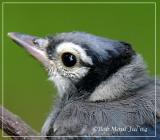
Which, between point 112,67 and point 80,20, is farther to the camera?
point 80,20

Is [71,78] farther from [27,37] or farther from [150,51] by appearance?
[150,51]

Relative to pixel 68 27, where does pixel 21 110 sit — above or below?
below

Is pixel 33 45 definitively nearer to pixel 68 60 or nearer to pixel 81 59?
pixel 68 60

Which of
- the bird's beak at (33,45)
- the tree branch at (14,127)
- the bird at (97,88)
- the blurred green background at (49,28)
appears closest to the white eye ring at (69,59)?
the bird at (97,88)

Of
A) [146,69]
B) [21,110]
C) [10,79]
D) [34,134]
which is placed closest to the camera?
[34,134]

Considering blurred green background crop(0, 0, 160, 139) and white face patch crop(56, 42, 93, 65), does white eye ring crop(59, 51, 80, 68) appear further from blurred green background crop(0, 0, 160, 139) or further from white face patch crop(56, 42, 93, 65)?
blurred green background crop(0, 0, 160, 139)

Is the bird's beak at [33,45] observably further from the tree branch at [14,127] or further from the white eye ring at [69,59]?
the tree branch at [14,127]

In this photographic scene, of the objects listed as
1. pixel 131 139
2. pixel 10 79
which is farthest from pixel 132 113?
pixel 10 79
